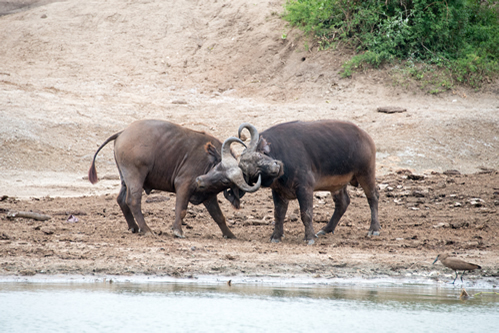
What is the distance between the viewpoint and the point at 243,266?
6.76 metres

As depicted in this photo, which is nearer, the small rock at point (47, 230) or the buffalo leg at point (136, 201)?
the small rock at point (47, 230)

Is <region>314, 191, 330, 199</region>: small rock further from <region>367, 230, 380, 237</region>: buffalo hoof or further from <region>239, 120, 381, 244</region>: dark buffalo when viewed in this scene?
<region>367, 230, 380, 237</region>: buffalo hoof

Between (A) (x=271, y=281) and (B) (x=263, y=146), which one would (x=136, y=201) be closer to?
(B) (x=263, y=146)

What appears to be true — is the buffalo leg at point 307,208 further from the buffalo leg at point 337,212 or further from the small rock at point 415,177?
the small rock at point 415,177

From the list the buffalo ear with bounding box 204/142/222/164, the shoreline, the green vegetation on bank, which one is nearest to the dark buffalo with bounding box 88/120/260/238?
the buffalo ear with bounding box 204/142/222/164

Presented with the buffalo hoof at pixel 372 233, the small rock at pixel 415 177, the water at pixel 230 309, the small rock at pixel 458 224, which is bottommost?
the small rock at pixel 415 177

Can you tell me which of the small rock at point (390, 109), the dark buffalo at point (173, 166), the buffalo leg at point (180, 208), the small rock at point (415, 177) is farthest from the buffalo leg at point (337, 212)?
the small rock at point (390, 109)

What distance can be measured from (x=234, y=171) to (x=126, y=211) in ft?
5.54

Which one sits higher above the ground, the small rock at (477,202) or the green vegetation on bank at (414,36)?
the green vegetation on bank at (414,36)

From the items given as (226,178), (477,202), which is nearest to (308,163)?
(226,178)

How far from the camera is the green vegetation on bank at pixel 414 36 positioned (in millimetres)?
18156

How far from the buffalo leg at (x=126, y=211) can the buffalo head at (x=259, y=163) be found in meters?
1.73

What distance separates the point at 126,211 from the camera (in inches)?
338

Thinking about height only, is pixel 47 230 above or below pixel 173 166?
below
